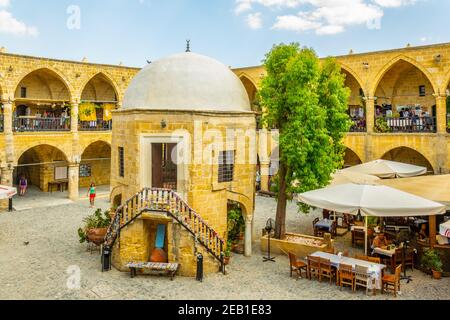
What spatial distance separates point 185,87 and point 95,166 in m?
18.9

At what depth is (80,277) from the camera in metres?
12.0

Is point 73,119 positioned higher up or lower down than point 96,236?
higher up

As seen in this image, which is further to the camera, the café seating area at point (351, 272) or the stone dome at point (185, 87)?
the stone dome at point (185, 87)

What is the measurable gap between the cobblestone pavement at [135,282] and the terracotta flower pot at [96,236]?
491 mm

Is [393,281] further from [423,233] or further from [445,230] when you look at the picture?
[423,233]

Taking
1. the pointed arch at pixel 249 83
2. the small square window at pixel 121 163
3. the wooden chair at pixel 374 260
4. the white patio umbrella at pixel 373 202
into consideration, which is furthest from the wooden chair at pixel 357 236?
the pointed arch at pixel 249 83

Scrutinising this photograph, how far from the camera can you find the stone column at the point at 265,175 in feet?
86.6

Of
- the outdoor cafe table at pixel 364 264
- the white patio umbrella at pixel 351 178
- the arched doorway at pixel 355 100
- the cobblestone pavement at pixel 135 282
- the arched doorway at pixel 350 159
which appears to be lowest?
the cobblestone pavement at pixel 135 282

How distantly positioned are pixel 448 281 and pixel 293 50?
8654 mm

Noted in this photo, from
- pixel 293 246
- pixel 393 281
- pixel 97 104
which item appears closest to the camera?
pixel 393 281

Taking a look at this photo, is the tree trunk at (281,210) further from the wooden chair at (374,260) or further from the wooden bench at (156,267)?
the wooden bench at (156,267)

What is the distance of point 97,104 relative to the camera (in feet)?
94.1

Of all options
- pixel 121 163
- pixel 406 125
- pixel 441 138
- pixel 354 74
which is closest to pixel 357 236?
pixel 441 138

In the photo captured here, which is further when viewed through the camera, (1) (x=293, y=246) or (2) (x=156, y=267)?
(1) (x=293, y=246)
